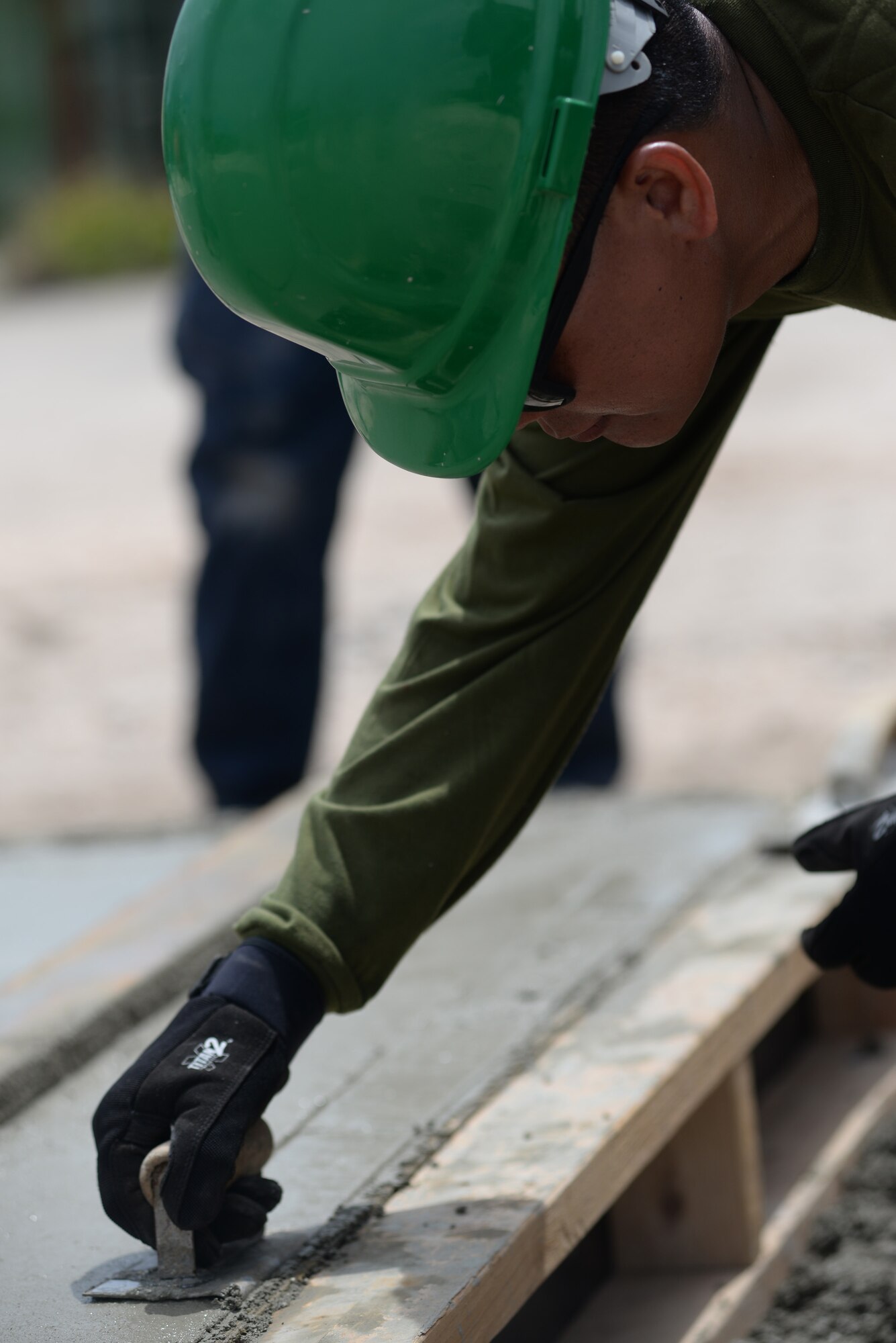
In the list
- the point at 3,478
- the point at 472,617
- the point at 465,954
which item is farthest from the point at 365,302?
the point at 3,478

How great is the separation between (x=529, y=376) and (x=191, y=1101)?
62cm

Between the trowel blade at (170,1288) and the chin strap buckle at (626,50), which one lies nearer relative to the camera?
the chin strap buckle at (626,50)

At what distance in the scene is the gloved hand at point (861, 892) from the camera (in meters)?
1.48

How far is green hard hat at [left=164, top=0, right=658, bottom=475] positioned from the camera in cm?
119

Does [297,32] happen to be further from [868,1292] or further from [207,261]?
[868,1292]

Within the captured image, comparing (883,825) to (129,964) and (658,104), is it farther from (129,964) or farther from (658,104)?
(129,964)

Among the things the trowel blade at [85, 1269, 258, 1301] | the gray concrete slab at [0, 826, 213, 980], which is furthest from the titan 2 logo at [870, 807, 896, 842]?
the gray concrete slab at [0, 826, 213, 980]

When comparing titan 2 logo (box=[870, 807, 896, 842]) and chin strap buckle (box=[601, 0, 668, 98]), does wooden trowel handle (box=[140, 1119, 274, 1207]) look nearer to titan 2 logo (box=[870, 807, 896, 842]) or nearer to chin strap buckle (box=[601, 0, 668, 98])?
titan 2 logo (box=[870, 807, 896, 842])

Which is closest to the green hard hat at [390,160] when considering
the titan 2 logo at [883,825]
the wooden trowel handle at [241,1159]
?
the titan 2 logo at [883,825]

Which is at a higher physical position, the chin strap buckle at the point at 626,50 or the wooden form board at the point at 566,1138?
the chin strap buckle at the point at 626,50

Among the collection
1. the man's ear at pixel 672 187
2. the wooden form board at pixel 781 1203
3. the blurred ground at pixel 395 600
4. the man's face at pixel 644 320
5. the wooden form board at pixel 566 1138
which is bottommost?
the blurred ground at pixel 395 600

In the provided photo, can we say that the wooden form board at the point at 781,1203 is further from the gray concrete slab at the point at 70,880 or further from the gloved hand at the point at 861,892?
the gray concrete slab at the point at 70,880

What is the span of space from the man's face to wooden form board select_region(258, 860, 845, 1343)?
0.68 meters

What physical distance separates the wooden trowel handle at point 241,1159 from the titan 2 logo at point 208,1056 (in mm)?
63
